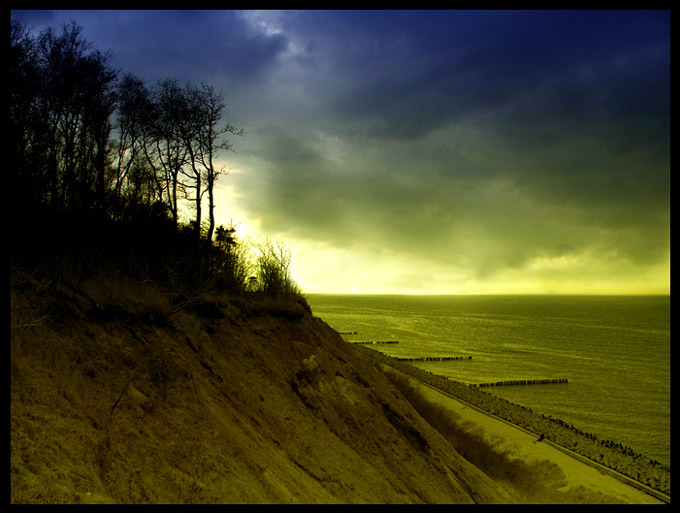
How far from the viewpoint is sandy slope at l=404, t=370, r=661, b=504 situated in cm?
1814

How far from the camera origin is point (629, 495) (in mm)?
17922

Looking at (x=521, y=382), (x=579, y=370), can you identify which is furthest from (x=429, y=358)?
(x=579, y=370)

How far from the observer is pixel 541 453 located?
21656mm

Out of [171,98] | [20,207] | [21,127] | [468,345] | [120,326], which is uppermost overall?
[171,98]

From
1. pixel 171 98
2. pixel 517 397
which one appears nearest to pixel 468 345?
pixel 517 397

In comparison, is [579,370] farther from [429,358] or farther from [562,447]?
[562,447]

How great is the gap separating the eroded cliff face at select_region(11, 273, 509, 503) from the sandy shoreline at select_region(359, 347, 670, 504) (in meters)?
9.95

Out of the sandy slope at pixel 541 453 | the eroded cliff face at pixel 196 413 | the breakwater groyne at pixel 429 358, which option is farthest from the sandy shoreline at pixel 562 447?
the breakwater groyne at pixel 429 358

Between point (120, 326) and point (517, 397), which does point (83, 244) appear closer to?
point (120, 326)

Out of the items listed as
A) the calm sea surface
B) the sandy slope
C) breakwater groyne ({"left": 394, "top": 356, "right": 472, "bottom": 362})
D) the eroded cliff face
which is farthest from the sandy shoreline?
breakwater groyne ({"left": 394, "top": 356, "right": 472, "bottom": 362})
